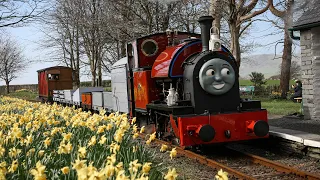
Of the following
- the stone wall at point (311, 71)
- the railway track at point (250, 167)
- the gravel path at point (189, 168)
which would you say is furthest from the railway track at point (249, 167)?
the stone wall at point (311, 71)

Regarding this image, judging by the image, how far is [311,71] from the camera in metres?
13.1

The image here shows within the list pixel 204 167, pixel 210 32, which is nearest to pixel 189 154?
pixel 204 167

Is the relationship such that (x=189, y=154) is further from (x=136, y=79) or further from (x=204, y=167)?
(x=136, y=79)

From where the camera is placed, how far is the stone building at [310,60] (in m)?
12.8

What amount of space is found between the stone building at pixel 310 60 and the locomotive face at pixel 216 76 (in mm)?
5581

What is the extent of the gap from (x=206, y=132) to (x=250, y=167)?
105 cm

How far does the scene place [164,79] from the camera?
9164 mm

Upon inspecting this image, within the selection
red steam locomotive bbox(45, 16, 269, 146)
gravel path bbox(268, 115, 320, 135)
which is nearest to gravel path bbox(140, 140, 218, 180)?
red steam locomotive bbox(45, 16, 269, 146)

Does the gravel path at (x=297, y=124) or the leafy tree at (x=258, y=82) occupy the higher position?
the leafy tree at (x=258, y=82)

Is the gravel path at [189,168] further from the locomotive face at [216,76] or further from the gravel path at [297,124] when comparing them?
the gravel path at [297,124]

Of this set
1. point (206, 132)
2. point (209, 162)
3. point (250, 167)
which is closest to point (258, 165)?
point (250, 167)

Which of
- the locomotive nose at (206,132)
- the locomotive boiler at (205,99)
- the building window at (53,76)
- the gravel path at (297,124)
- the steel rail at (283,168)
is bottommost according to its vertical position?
the steel rail at (283,168)

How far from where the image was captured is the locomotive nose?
25.3 feet

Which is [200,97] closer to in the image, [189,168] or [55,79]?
[189,168]
